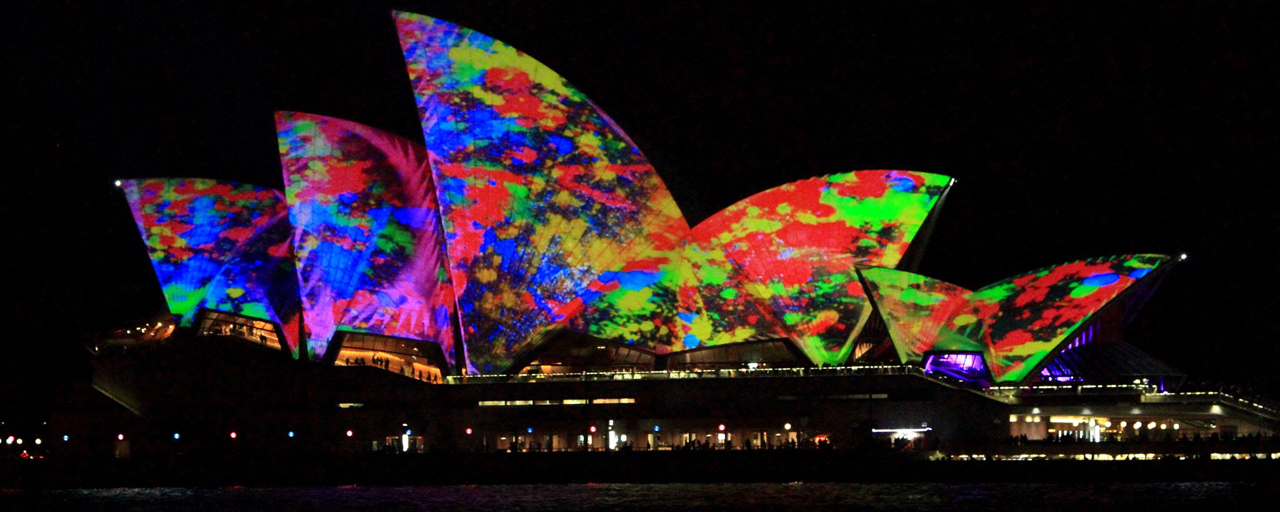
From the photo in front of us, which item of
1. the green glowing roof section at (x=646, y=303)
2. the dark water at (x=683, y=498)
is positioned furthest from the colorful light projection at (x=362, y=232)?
the dark water at (x=683, y=498)

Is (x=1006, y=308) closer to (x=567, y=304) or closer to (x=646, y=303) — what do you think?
(x=646, y=303)

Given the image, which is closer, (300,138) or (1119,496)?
(1119,496)

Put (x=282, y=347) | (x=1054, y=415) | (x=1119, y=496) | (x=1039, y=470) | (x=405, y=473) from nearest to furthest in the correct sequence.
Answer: (x=1119, y=496), (x=1039, y=470), (x=405, y=473), (x=1054, y=415), (x=282, y=347)

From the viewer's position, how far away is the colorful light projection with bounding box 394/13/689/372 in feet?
128

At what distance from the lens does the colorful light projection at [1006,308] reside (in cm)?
3862

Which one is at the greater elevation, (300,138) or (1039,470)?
(300,138)

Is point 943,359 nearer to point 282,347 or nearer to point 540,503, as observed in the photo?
point 540,503

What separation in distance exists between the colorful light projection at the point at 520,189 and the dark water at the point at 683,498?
Result: 7017mm

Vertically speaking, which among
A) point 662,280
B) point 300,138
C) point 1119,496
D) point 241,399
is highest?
point 300,138

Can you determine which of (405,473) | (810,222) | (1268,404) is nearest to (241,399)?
(405,473)

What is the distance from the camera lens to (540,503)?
1205 inches

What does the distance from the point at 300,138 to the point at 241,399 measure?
8.58m

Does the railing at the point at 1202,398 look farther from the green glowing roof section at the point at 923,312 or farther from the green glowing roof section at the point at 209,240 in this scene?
the green glowing roof section at the point at 209,240

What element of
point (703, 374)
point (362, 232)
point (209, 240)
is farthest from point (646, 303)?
point (209, 240)
